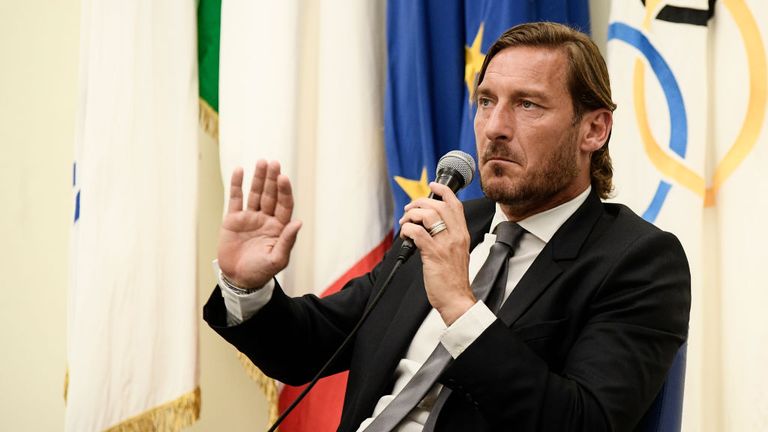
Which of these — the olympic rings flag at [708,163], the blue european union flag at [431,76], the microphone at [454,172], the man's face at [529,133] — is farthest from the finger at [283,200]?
the olympic rings flag at [708,163]

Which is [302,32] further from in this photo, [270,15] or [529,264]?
[529,264]

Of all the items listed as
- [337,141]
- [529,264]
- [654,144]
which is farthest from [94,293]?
[654,144]

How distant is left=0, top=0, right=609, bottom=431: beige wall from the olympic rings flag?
205 centimetres

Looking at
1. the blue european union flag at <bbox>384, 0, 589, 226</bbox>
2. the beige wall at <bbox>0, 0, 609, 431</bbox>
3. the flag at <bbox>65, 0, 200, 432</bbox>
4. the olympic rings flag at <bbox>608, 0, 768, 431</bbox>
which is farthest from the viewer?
the beige wall at <bbox>0, 0, 609, 431</bbox>

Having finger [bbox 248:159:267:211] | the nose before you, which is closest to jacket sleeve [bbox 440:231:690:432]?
the nose

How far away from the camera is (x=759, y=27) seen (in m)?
1.96

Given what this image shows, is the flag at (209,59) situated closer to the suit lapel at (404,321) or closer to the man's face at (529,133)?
the suit lapel at (404,321)

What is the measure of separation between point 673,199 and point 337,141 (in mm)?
1050

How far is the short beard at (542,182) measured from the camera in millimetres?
1549

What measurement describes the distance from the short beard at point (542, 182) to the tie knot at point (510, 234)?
0.14ft

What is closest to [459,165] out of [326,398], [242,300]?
[242,300]

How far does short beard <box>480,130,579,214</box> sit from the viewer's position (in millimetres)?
1549

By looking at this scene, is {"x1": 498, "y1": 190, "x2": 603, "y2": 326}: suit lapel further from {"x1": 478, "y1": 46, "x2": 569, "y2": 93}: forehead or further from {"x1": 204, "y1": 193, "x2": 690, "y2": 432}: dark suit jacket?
{"x1": 478, "y1": 46, "x2": 569, "y2": 93}: forehead

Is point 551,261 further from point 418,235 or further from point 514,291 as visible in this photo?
point 418,235
